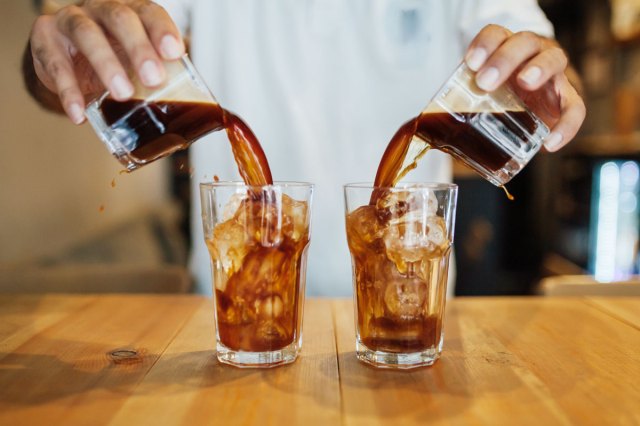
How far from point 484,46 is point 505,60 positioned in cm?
4

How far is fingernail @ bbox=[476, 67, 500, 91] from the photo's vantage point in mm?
938

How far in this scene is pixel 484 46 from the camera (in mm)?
979

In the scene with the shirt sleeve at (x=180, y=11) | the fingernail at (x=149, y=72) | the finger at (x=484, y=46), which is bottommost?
the fingernail at (x=149, y=72)

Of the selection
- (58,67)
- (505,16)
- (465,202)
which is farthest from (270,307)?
(465,202)

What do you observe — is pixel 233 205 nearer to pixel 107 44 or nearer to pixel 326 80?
pixel 107 44

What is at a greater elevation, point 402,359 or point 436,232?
point 436,232

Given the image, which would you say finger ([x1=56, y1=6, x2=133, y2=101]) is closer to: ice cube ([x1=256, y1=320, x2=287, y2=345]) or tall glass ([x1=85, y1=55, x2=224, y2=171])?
tall glass ([x1=85, y1=55, x2=224, y2=171])

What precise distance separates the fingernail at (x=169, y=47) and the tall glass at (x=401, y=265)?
1.04 feet

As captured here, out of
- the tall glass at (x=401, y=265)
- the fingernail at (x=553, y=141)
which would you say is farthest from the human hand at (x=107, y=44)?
the fingernail at (x=553, y=141)

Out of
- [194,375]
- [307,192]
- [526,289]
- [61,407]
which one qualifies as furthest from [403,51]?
[526,289]

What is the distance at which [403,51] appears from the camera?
192 cm

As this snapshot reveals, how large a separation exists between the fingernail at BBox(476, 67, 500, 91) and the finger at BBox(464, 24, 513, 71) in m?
0.02

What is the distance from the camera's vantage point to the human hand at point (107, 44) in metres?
0.90

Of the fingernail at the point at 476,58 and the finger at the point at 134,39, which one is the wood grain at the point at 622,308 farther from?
the finger at the point at 134,39
